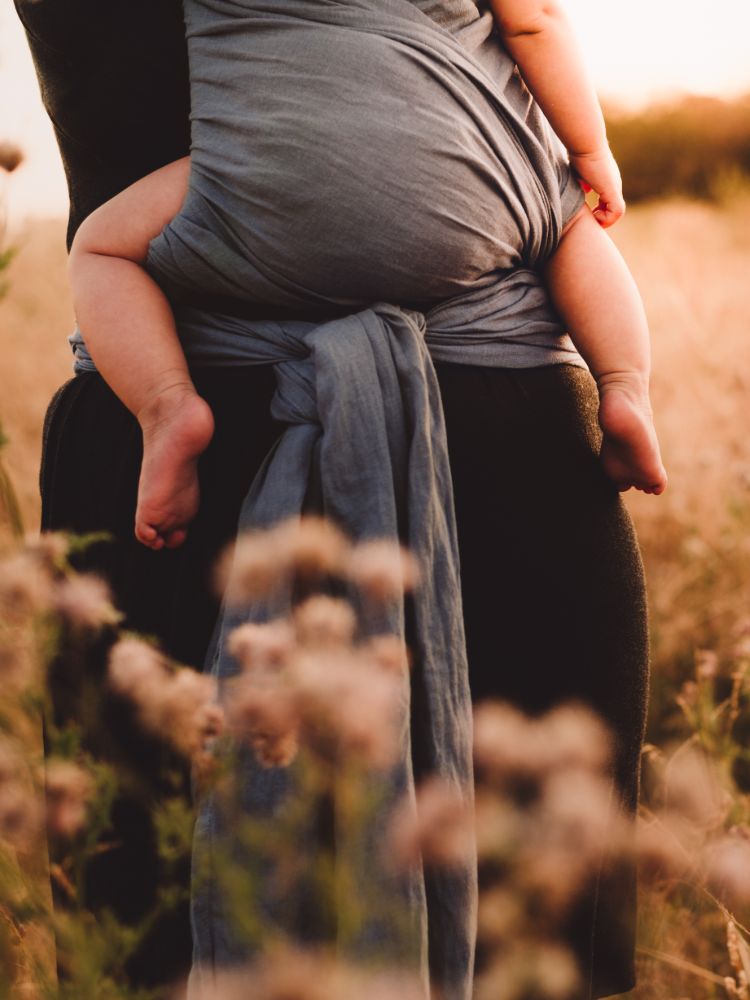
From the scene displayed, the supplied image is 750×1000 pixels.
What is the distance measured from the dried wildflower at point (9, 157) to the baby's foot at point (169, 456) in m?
0.35

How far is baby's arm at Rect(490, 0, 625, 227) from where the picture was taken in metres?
1.38

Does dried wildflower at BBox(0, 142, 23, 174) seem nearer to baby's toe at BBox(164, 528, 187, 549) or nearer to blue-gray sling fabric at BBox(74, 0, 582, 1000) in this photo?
blue-gray sling fabric at BBox(74, 0, 582, 1000)

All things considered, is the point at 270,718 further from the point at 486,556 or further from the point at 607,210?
the point at 607,210

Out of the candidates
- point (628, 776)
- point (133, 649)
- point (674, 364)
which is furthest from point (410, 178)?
point (674, 364)

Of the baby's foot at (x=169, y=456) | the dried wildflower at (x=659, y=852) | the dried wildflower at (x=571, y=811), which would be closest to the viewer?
the dried wildflower at (x=571, y=811)

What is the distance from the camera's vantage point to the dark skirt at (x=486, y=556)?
1382 mm

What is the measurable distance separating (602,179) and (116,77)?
A: 2.30ft

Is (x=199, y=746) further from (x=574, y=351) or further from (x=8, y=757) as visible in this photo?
(x=574, y=351)

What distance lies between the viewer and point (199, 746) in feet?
2.63

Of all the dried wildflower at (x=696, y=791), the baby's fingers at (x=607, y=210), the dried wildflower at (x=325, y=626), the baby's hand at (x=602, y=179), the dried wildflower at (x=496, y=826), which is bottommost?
the dried wildflower at (x=696, y=791)

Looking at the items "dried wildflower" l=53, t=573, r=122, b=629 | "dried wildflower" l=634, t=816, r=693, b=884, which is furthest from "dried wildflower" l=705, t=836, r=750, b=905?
"dried wildflower" l=53, t=573, r=122, b=629

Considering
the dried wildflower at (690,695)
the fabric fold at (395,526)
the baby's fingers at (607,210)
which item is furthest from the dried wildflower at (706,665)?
the baby's fingers at (607,210)

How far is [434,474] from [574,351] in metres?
0.37

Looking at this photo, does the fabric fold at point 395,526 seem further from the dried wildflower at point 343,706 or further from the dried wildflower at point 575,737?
the dried wildflower at point 343,706
